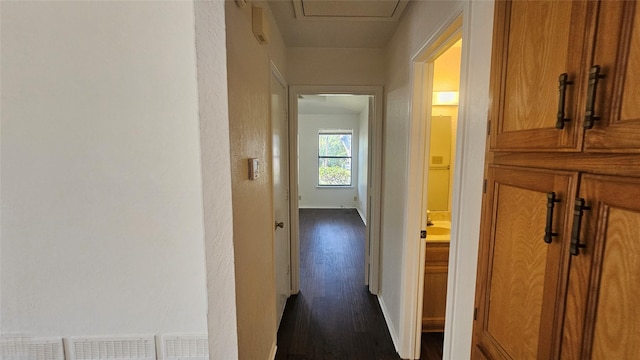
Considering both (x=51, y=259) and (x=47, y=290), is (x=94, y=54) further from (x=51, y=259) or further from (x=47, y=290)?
(x=47, y=290)

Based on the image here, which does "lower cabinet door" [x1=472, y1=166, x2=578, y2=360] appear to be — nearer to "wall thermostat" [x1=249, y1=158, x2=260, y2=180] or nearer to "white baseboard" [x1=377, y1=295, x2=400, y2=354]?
"wall thermostat" [x1=249, y1=158, x2=260, y2=180]

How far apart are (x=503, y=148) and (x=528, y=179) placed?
5.0 inches

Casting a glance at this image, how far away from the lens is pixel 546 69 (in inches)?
24.5

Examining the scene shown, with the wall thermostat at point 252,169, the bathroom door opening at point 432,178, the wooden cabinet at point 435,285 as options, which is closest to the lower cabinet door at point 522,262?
the bathroom door opening at point 432,178

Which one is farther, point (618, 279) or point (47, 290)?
point (47, 290)

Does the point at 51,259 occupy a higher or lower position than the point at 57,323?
higher

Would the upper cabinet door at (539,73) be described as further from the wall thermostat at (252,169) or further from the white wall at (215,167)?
the wall thermostat at (252,169)

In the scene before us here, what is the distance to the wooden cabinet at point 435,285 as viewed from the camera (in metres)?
1.94

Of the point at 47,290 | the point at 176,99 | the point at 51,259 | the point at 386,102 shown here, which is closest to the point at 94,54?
the point at 176,99

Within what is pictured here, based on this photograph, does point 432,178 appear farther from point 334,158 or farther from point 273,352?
point 334,158

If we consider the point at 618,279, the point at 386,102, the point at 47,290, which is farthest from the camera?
the point at 386,102

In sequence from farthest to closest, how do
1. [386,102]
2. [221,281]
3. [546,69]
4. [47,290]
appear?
[386,102] → [47,290] → [221,281] → [546,69]

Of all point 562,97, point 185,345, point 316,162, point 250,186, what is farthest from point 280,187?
point 316,162

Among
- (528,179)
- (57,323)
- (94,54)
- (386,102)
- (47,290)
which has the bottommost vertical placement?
(57,323)
